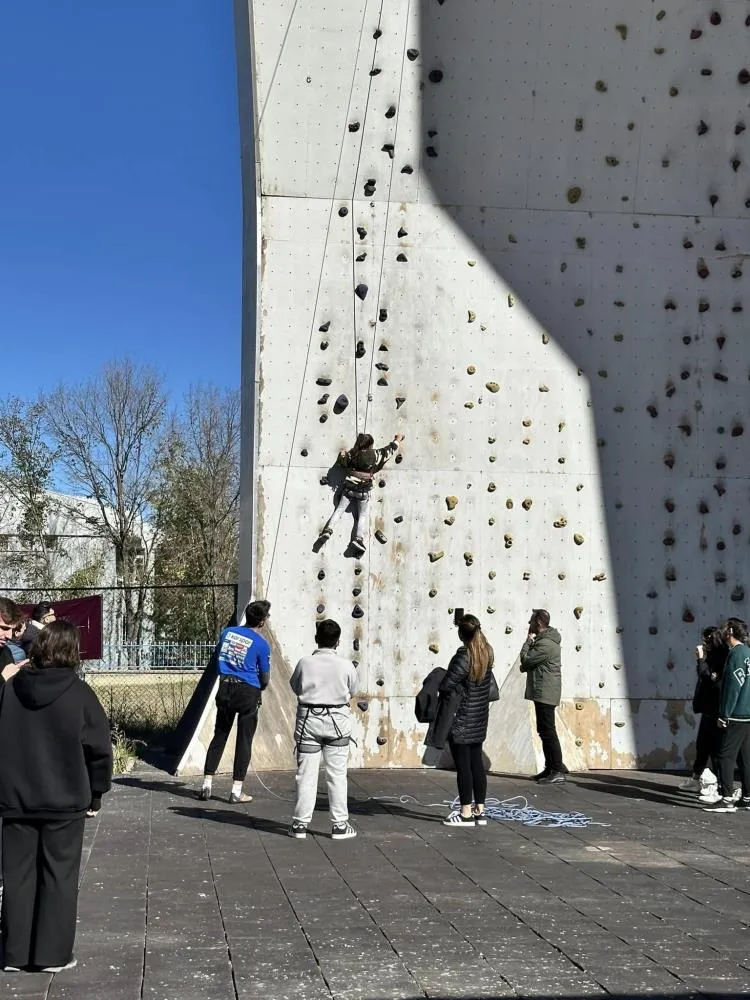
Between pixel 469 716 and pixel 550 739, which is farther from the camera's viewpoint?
pixel 550 739

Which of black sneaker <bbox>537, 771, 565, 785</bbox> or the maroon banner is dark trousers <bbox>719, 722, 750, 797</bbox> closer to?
black sneaker <bbox>537, 771, 565, 785</bbox>

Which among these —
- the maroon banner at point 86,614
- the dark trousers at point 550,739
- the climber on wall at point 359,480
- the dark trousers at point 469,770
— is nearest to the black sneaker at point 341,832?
the dark trousers at point 469,770

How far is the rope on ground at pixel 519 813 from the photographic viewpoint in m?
9.02

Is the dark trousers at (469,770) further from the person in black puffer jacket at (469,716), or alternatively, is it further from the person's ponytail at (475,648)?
the person's ponytail at (475,648)

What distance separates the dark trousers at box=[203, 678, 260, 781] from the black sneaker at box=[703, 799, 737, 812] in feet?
11.9

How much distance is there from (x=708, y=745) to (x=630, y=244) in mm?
5172

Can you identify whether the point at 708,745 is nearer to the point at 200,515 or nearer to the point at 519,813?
the point at 519,813

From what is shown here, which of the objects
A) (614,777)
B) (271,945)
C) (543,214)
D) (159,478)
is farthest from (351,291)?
(159,478)

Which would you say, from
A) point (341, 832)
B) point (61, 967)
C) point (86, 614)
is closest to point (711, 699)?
point (341, 832)

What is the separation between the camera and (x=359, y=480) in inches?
466

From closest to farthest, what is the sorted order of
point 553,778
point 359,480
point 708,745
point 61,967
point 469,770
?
point 61,967 → point 469,770 → point 708,745 → point 553,778 → point 359,480

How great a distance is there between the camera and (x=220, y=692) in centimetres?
967

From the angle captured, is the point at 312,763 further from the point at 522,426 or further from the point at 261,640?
the point at 522,426

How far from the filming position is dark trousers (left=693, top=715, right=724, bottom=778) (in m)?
9.88
